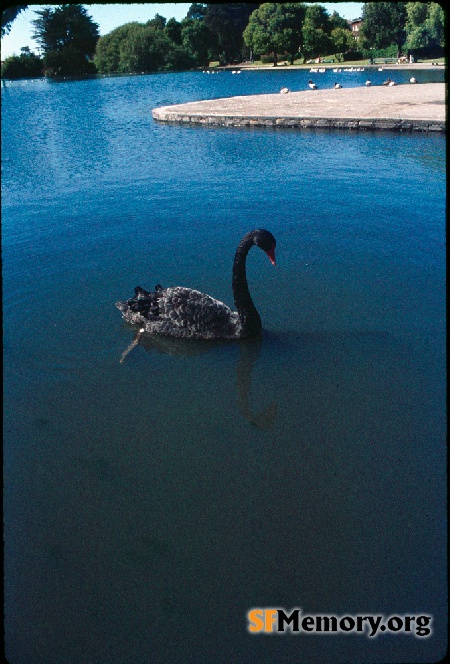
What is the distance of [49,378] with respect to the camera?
6.29 meters

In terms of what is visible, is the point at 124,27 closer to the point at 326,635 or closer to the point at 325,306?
the point at 325,306

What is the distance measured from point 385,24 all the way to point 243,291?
212 feet

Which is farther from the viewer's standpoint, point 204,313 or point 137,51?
point 137,51

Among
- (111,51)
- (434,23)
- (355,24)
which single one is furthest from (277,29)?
(355,24)

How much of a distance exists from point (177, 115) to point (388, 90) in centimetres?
1332

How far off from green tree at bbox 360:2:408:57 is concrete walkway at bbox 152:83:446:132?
3556 cm

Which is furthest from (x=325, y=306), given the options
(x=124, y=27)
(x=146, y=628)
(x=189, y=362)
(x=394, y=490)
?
(x=124, y=27)

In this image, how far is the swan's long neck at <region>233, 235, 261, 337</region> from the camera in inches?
258

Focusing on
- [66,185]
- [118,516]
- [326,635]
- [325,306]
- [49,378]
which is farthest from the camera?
[66,185]

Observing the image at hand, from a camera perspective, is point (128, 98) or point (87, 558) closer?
Answer: point (87, 558)

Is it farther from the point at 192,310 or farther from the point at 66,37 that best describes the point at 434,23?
the point at 192,310

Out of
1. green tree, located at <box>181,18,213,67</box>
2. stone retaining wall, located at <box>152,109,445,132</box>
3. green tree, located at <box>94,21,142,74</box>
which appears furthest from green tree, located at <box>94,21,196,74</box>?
stone retaining wall, located at <box>152,109,445,132</box>

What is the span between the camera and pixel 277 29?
65.0 m

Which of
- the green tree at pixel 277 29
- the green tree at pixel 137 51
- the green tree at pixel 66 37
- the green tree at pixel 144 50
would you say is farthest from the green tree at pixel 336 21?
the green tree at pixel 66 37
